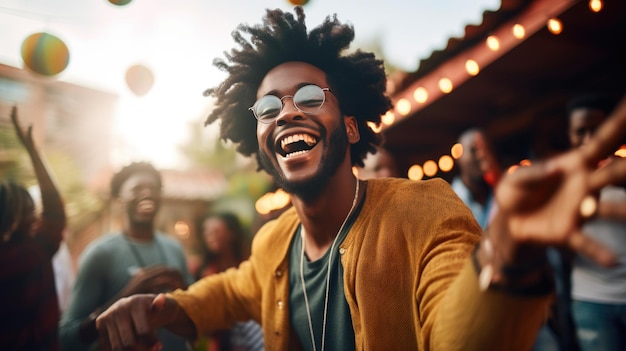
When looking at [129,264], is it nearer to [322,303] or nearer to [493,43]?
[322,303]

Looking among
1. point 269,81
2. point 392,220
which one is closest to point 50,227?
point 269,81

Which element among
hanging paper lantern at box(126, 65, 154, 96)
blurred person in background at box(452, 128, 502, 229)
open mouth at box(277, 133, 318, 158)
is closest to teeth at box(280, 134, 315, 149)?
open mouth at box(277, 133, 318, 158)

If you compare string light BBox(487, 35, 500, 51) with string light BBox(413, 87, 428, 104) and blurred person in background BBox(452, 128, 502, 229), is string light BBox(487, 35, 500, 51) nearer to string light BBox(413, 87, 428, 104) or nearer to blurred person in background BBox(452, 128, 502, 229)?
string light BBox(413, 87, 428, 104)

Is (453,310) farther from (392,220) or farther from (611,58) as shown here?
(611,58)

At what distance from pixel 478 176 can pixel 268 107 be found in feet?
5.92

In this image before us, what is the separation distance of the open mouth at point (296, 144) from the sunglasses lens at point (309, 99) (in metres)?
0.11

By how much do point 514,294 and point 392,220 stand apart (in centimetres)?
67

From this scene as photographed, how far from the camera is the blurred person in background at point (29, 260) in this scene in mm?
2314

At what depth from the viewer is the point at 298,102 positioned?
1762 millimetres

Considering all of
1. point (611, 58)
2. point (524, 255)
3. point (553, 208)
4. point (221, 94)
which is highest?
point (221, 94)

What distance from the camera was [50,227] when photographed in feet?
8.43

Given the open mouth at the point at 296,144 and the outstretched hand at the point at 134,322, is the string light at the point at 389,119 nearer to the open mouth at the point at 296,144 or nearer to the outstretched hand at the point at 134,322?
the open mouth at the point at 296,144

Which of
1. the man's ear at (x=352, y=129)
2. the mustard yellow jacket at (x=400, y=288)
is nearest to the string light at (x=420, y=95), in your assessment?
the man's ear at (x=352, y=129)

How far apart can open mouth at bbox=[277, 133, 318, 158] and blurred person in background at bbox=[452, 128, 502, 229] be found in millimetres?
A: 1400
